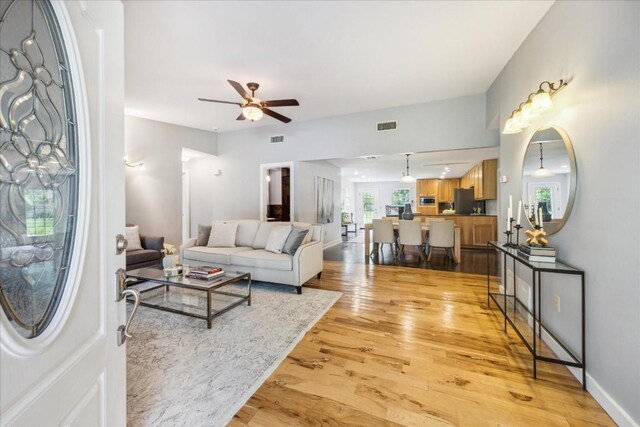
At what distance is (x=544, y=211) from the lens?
2275 millimetres

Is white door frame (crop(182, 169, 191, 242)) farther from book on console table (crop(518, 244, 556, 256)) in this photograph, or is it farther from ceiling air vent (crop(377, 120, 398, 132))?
book on console table (crop(518, 244, 556, 256))

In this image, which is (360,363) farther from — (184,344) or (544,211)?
(544,211)

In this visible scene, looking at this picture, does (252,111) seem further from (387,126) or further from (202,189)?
(202,189)

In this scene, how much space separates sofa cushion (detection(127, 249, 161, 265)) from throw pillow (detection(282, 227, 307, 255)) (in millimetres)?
2102

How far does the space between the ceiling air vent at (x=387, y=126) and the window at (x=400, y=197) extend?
7512 millimetres

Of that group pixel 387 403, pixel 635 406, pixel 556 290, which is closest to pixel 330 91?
pixel 556 290

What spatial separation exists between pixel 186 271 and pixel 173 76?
2594 mm

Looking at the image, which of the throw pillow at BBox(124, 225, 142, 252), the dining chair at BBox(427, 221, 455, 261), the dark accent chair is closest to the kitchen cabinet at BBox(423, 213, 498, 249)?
the dining chair at BBox(427, 221, 455, 261)

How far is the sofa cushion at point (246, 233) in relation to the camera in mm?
4391

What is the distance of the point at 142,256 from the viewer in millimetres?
3873

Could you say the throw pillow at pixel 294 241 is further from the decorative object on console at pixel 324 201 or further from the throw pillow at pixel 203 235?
the decorative object on console at pixel 324 201

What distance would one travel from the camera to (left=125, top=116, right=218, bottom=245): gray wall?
4.84m

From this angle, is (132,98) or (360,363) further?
(132,98)

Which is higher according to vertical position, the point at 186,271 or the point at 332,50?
the point at 332,50
